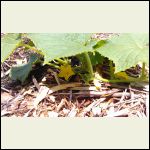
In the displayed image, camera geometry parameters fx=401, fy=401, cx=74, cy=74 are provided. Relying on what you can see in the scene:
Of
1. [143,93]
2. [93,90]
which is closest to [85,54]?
[93,90]

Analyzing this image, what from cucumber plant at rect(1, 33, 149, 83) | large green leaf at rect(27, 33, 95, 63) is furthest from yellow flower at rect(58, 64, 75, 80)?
large green leaf at rect(27, 33, 95, 63)

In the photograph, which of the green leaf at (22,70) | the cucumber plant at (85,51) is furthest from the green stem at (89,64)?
the green leaf at (22,70)

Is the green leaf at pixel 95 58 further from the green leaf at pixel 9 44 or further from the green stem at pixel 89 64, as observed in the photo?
the green leaf at pixel 9 44

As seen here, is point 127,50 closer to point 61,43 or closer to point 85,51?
point 85,51

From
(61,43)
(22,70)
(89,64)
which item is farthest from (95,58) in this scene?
(22,70)

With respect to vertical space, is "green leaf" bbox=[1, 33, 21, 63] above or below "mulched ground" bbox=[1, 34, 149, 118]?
above

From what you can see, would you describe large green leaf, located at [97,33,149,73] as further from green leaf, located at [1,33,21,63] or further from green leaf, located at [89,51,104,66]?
green leaf, located at [1,33,21,63]

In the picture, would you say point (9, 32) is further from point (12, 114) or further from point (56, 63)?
point (12, 114)
